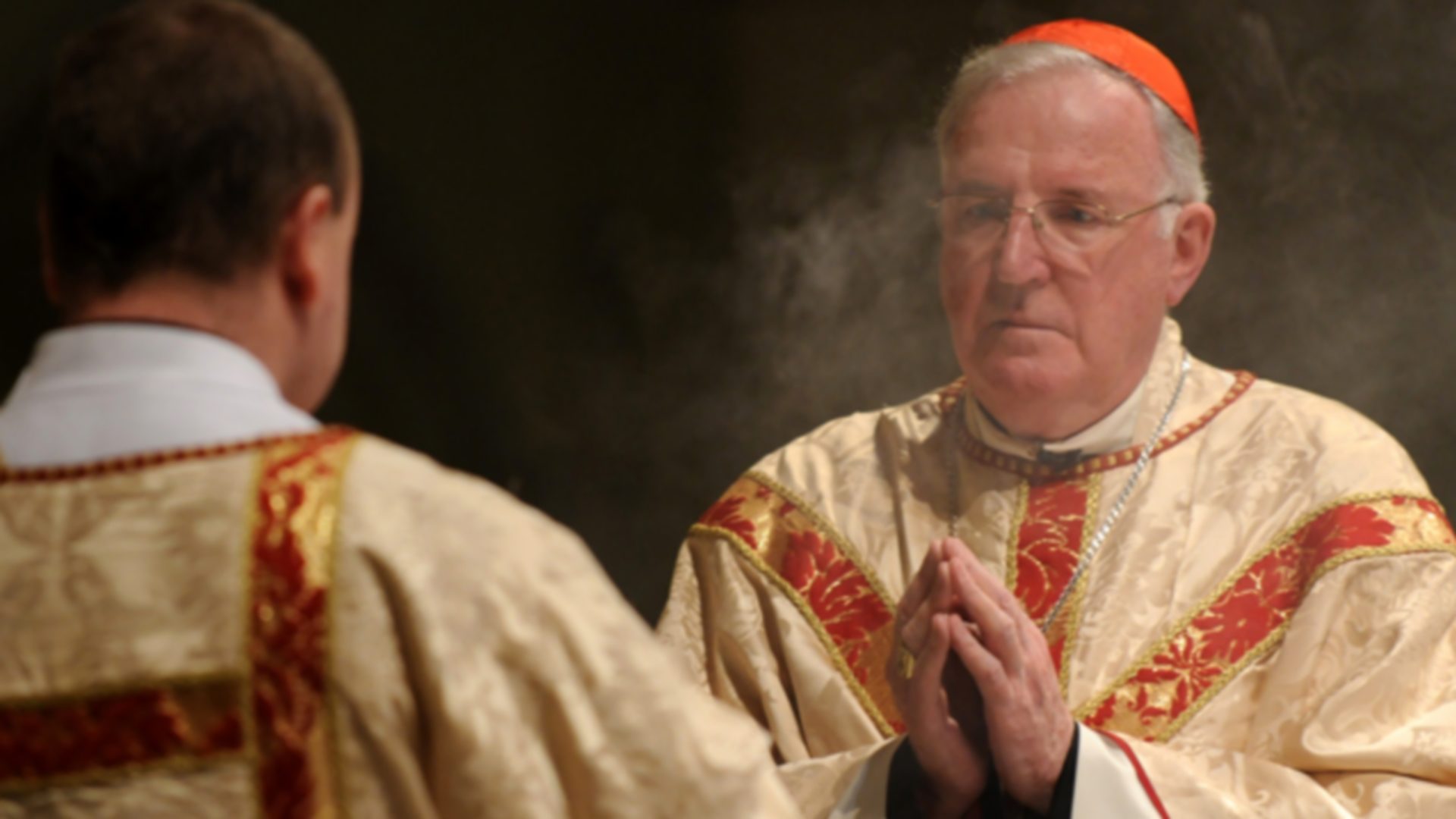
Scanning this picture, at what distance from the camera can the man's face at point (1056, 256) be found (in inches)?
133

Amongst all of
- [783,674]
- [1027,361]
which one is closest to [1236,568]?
[1027,361]

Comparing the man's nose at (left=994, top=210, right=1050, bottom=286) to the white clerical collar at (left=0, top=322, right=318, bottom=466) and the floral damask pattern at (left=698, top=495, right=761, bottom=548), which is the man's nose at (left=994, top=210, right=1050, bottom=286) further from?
the white clerical collar at (left=0, top=322, right=318, bottom=466)

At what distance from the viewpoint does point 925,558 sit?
2973 millimetres

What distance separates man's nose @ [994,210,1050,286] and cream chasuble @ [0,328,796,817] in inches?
68.9

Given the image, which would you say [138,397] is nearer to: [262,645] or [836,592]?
[262,645]

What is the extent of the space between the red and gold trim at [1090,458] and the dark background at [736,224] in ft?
2.43

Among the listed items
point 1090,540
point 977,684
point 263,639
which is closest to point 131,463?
point 263,639

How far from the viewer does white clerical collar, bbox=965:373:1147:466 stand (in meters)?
3.50

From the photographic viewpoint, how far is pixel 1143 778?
2961mm

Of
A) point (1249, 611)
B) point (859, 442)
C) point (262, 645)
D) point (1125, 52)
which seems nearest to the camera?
point (262, 645)

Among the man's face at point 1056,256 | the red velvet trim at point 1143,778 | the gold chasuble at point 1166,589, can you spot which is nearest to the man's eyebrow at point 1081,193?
A: the man's face at point 1056,256

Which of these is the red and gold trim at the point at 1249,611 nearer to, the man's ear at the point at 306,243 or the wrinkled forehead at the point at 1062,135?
the wrinkled forehead at the point at 1062,135

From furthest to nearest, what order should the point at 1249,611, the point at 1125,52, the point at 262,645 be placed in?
1. the point at 1125,52
2. the point at 1249,611
3. the point at 262,645

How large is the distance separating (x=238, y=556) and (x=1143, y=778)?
1.69 meters
